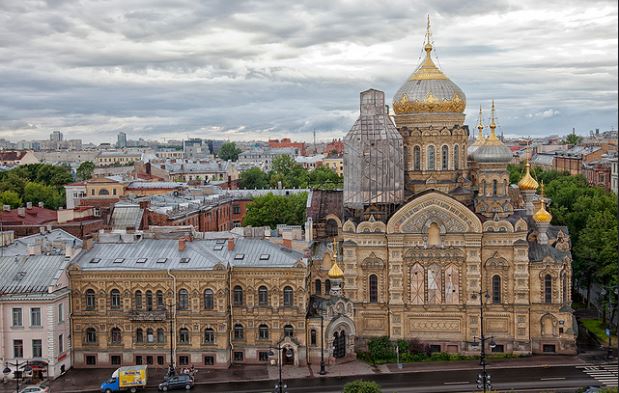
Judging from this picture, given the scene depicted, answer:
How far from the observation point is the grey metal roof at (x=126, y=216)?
8519 cm

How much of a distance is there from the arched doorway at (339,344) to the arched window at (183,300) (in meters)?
10.4

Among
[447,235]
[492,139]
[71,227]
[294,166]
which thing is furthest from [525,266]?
[294,166]

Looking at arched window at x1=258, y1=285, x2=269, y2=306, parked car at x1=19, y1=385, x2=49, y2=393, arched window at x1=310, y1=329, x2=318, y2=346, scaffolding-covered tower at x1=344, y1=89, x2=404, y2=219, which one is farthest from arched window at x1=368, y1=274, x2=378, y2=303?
parked car at x1=19, y1=385, x2=49, y2=393

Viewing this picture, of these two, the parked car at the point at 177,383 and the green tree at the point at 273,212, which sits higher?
the green tree at the point at 273,212

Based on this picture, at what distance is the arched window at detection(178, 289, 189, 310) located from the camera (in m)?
56.9

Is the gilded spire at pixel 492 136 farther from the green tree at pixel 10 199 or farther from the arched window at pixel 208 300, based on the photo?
the green tree at pixel 10 199

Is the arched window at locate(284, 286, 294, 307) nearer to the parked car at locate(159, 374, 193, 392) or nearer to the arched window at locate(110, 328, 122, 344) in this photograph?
the parked car at locate(159, 374, 193, 392)

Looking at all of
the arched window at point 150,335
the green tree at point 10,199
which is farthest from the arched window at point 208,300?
the green tree at point 10,199

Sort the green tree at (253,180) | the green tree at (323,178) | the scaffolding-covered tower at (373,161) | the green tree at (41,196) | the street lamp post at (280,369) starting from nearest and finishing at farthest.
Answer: the street lamp post at (280,369), the scaffolding-covered tower at (373,161), the green tree at (41,196), the green tree at (323,178), the green tree at (253,180)

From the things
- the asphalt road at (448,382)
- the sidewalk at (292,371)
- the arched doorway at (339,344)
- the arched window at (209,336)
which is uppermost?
the arched window at (209,336)

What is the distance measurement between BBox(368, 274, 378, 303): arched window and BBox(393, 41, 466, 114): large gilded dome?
13.3 metres

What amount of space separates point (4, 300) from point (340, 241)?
80.3 ft

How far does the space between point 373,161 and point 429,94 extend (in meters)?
6.69

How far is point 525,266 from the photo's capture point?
193ft
